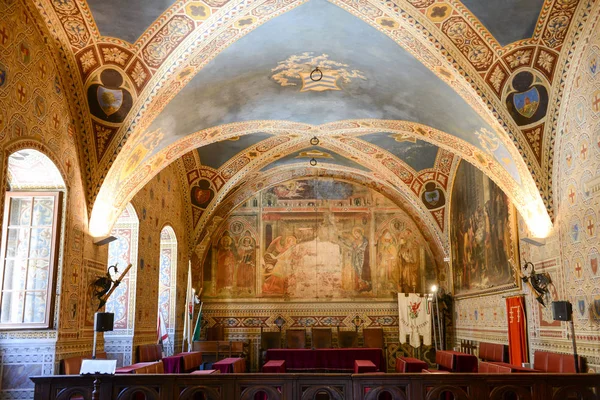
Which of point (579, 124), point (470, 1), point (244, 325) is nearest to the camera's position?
point (470, 1)

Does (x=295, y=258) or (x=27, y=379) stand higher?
(x=295, y=258)

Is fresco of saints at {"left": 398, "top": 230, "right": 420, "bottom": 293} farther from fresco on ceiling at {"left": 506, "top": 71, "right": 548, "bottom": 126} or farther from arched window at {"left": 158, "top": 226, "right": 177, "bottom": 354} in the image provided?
fresco on ceiling at {"left": 506, "top": 71, "right": 548, "bottom": 126}

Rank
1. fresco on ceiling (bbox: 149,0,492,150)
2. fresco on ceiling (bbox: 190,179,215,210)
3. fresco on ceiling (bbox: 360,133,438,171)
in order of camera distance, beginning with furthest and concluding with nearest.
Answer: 1. fresco on ceiling (bbox: 190,179,215,210)
2. fresco on ceiling (bbox: 360,133,438,171)
3. fresco on ceiling (bbox: 149,0,492,150)

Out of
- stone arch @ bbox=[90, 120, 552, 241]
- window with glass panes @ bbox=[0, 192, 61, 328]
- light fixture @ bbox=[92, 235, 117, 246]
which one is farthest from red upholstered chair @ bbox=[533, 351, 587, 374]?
window with glass panes @ bbox=[0, 192, 61, 328]

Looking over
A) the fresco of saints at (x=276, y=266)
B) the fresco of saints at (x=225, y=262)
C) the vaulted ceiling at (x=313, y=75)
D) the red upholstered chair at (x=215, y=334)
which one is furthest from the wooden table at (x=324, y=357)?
the vaulted ceiling at (x=313, y=75)

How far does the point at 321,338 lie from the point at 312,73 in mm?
9698

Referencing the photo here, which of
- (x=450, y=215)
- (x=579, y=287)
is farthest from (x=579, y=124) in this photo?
(x=450, y=215)

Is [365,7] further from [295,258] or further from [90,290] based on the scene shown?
[295,258]

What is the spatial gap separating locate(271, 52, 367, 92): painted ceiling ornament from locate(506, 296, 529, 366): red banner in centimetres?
574

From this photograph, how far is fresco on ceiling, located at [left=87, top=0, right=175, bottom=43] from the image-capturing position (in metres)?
8.76

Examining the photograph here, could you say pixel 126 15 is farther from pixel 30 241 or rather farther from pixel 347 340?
pixel 347 340

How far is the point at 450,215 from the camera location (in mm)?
17312

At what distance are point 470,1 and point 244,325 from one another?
1319cm

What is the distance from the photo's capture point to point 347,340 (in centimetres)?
A: 1833
